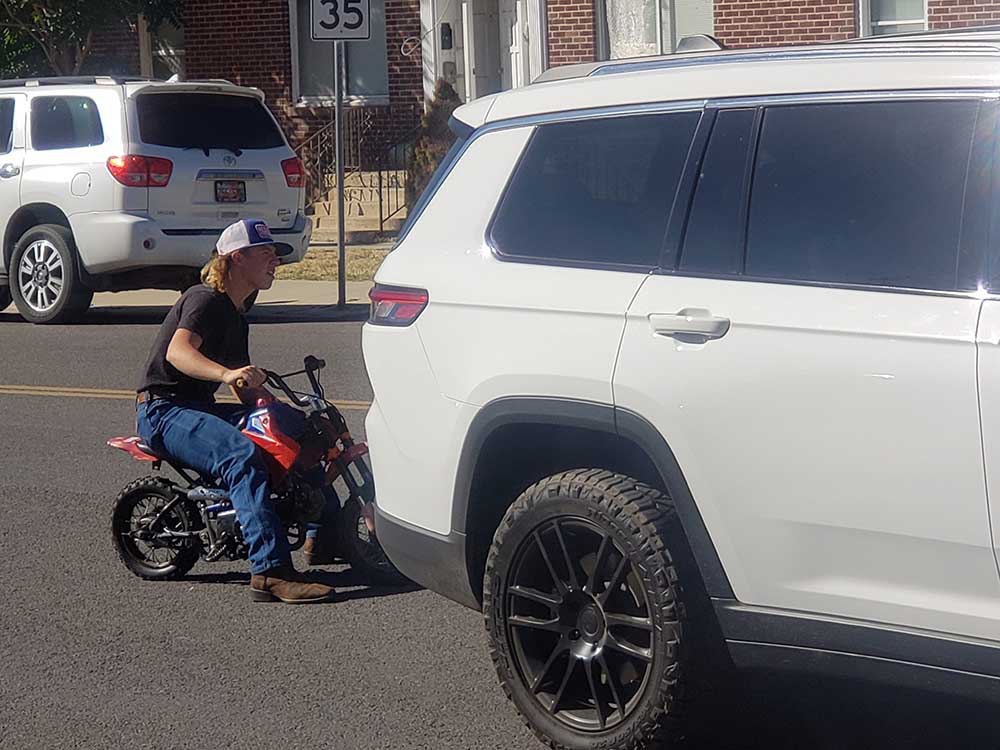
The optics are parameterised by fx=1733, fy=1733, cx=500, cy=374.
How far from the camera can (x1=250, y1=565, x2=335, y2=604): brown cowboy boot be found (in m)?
6.46

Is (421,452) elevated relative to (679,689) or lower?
elevated

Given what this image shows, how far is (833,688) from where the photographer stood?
495cm

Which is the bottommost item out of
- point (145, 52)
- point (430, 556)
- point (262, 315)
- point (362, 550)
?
point (362, 550)

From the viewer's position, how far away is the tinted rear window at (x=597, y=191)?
4605 mm

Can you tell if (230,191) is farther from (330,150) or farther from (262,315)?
(330,150)

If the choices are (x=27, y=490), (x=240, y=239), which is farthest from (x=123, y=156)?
(x=240, y=239)

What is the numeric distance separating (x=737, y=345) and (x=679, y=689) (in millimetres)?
904

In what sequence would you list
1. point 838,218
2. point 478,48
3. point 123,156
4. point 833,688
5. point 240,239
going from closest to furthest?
point 838,218, point 833,688, point 240,239, point 123,156, point 478,48

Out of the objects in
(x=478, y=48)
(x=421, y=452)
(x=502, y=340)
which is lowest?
(x=421, y=452)

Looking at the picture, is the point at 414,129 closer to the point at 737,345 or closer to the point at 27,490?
the point at 27,490

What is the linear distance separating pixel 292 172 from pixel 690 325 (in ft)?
36.0

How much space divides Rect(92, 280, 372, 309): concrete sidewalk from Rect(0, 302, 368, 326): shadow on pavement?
0.71ft

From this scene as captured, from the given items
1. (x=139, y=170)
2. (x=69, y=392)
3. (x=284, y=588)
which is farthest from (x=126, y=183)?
(x=284, y=588)

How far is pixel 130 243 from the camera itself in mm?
14047
